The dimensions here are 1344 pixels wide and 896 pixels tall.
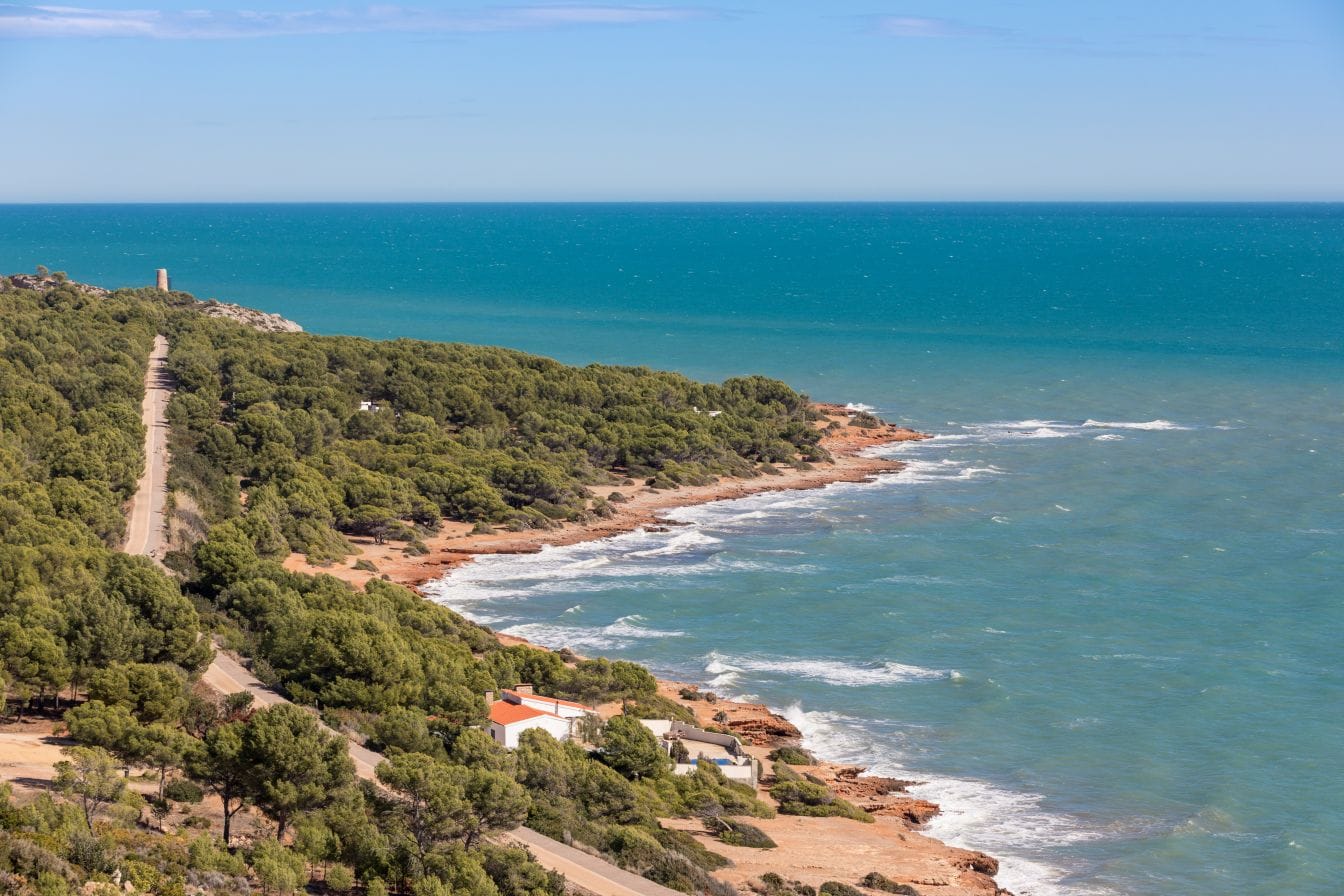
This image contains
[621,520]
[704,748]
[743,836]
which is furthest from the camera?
[621,520]

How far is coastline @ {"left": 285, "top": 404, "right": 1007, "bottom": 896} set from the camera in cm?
3659

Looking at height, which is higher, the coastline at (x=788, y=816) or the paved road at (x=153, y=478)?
the paved road at (x=153, y=478)

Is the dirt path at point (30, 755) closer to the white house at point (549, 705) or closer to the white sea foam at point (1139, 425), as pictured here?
the white house at point (549, 705)

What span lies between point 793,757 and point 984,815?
6283 millimetres

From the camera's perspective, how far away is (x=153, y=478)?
2783 inches

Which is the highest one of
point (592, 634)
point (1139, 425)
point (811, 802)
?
point (1139, 425)

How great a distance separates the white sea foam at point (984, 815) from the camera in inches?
1471

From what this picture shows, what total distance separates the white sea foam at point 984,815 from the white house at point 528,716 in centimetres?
801

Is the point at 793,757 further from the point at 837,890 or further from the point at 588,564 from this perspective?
the point at 588,564

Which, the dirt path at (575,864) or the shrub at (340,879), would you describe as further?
the dirt path at (575,864)

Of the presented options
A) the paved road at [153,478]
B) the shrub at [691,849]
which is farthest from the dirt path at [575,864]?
the paved road at [153,478]

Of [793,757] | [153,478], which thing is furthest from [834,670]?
[153,478]

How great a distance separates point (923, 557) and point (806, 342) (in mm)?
78521

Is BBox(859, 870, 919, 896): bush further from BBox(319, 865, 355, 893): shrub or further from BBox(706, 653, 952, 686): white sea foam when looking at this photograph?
BBox(706, 653, 952, 686): white sea foam
